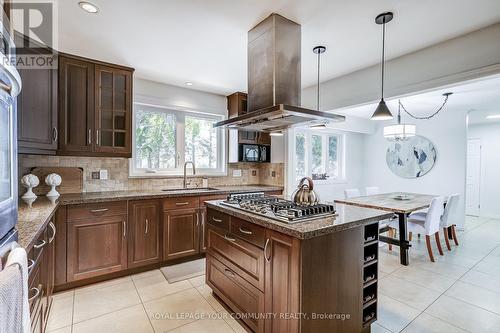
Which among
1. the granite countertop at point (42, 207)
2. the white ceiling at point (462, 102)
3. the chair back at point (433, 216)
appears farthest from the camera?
the white ceiling at point (462, 102)

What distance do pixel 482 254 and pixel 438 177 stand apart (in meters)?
2.09

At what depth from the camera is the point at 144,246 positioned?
2842 millimetres

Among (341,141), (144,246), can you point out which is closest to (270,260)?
(144,246)

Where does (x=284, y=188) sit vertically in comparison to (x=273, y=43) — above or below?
below

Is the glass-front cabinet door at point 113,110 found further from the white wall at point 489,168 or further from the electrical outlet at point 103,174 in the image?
the white wall at point 489,168

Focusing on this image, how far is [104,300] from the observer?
2291mm

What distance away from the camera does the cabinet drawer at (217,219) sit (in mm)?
2067

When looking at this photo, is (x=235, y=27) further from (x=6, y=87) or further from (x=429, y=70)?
(x=429, y=70)

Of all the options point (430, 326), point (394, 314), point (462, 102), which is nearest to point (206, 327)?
point (394, 314)

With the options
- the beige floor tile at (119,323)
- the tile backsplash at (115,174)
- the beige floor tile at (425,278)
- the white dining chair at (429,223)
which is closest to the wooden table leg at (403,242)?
the beige floor tile at (425,278)

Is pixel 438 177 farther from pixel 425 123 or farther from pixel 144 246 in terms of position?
pixel 144 246

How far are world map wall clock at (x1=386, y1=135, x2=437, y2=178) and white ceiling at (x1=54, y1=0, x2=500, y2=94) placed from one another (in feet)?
12.0

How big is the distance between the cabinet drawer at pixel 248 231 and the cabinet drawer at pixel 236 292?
1.10ft

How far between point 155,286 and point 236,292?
1.11 meters
